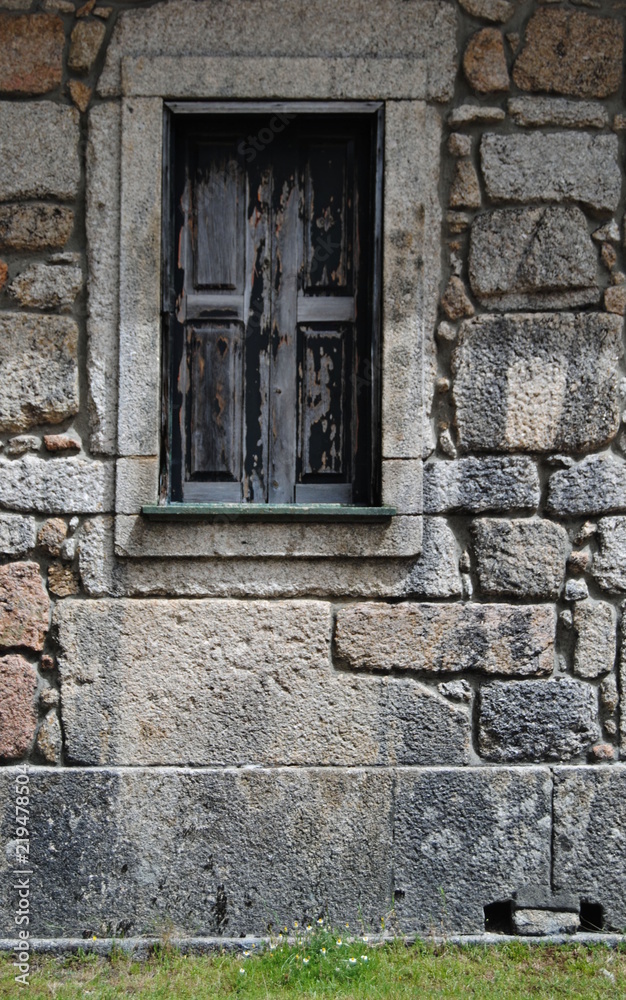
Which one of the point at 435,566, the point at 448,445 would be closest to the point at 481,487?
the point at 448,445

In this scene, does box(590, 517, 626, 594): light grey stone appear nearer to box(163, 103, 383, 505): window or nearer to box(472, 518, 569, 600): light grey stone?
box(472, 518, 569, 600): light grey stone

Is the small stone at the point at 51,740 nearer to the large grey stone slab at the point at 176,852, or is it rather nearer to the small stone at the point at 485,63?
the large grey stone slab at the point at 176,852

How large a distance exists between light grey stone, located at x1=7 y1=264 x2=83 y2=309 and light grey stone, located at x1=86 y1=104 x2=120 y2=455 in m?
0.07

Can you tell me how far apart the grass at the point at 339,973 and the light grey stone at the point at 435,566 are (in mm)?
1180

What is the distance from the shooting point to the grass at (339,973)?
8.51 feet

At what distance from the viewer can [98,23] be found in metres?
2.96

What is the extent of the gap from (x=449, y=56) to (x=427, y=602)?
1891 mm

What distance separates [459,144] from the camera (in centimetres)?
297

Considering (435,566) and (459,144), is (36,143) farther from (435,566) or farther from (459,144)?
(435,566)

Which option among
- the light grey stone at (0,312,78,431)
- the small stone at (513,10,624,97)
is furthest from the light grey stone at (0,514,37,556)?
the small stone at (513,10,624,97)

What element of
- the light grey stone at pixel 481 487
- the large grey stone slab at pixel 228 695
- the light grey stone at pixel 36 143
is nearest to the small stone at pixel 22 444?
the large grey stone slab at pixel 228 695

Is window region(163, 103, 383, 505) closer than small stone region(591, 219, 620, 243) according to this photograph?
No

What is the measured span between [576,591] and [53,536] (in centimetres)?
183

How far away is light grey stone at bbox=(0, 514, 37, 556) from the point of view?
2959mm
